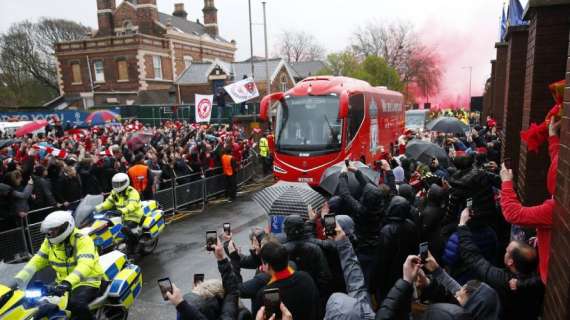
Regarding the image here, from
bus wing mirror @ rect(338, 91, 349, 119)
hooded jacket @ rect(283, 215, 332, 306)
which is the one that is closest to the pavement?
hooded jacket @ rect(283, 215, 332, 306)

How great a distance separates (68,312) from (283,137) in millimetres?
8727

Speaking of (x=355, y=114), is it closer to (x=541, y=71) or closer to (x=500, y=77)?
(x=500, y=77)

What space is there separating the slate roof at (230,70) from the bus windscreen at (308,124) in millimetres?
31135

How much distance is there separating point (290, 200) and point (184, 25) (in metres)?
54.8

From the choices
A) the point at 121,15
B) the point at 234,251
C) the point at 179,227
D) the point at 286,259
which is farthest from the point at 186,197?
the point at 121,15

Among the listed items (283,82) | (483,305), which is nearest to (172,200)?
(483,305)

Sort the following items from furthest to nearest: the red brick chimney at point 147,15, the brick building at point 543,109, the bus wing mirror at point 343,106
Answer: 1. the red brick chimney at point 147,15
2. the bus wing mirror at point 343,106
3. the brick building at point 543,109

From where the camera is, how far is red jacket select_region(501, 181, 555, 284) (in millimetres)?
3195

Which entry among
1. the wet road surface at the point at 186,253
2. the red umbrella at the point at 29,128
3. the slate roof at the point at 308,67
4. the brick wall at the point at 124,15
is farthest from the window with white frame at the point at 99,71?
the wet road surface at the point at 186,253

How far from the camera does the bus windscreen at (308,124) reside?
1205 centimetres

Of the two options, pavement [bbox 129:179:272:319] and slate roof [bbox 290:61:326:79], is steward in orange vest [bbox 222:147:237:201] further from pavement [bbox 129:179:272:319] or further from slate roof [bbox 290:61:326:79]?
slate roof [bbox 290:61:326:79]

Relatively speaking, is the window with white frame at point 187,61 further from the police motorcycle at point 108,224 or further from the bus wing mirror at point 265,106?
the police motorcycle at point 108,224

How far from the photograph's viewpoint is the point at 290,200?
15.2 feet

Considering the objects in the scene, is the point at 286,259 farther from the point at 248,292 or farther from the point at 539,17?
the point at 539,17
